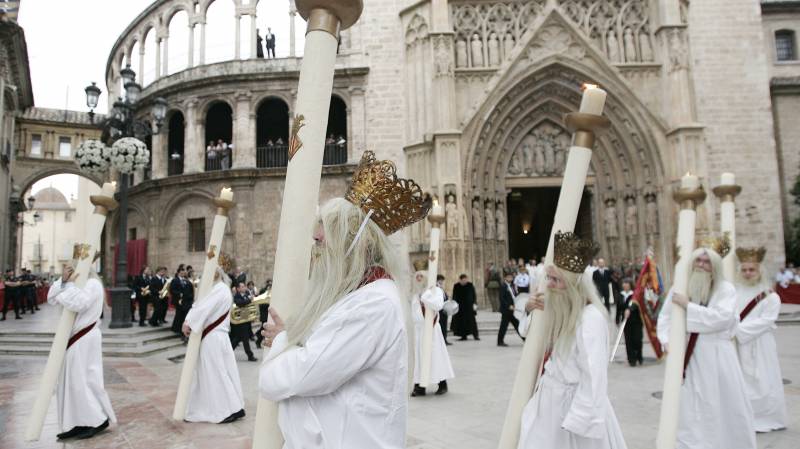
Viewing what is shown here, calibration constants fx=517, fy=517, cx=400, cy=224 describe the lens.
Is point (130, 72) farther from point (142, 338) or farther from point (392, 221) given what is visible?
point (392, 221)

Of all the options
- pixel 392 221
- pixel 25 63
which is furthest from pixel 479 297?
pixel 25 63

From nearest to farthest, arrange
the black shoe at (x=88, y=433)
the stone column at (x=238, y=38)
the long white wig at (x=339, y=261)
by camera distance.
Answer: the long white wig at (x=339, y=261), the black shoe at (x=88, y=433), the stone column at (x=238, y=38)

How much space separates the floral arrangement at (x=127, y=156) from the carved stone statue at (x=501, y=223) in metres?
12.3

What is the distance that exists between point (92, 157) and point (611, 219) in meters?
17.0

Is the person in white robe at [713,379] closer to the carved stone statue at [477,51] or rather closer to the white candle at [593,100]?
the white candle at [593,100]

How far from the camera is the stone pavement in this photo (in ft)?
16.9

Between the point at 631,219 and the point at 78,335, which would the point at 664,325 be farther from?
the point at 631,219

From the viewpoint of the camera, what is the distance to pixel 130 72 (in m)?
12.5

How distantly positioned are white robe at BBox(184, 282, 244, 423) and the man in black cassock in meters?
7.52

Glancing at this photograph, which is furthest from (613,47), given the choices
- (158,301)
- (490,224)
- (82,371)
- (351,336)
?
(351,336)

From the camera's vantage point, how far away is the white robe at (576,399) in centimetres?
297

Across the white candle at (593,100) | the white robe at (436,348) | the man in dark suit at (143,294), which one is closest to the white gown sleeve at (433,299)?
the white robe at (436,348)

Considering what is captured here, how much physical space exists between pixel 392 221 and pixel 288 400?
0.79 metres

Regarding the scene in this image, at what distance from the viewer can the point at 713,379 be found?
4.55 meters
